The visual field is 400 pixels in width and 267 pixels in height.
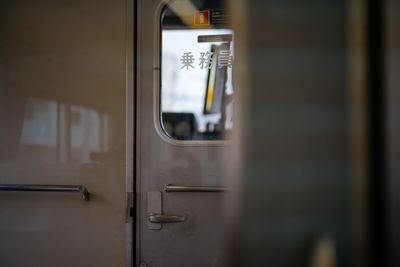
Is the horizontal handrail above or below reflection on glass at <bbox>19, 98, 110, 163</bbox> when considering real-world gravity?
below

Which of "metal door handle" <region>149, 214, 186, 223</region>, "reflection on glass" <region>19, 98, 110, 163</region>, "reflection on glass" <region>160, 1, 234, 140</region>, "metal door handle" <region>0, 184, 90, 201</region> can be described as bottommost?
"metal door handle" <region>149, 214, 186, 223</region>

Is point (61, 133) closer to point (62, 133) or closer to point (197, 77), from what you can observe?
point (62, 133)

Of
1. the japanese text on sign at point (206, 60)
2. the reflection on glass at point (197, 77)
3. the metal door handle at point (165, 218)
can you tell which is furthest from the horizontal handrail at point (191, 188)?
the japanese text on sign at point (206, 60)

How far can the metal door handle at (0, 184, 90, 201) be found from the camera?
1.89 meters

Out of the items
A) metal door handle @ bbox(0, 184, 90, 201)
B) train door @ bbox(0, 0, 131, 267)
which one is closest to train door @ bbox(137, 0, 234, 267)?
train door @ bbox(0, 0, 131, 267)

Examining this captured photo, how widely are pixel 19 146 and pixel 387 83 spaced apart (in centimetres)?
174

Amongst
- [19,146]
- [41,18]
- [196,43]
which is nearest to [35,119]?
[19,146]

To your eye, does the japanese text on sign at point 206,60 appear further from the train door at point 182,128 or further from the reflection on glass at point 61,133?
the reflection on glass at point 61,133

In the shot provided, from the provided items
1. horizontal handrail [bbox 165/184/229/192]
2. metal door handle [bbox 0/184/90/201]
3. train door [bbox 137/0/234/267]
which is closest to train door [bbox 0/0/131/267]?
metal door handle [bbox 0/184/90/201]

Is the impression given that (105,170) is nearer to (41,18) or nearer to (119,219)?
(119,219)

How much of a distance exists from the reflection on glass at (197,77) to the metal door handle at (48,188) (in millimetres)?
473

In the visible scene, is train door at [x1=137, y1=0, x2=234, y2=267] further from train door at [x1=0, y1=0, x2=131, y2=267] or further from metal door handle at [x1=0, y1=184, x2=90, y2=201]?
metal door handle at [x1=0, y1=184, x2=90, y2=201]

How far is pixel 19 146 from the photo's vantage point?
1.98 metres

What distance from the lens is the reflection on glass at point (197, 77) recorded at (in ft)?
5.90
